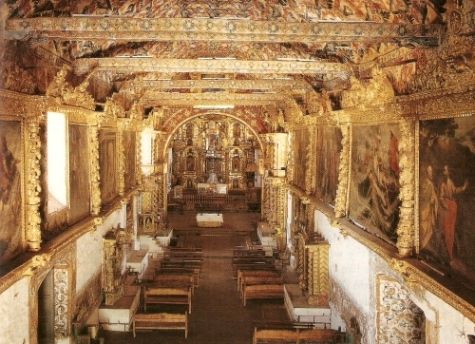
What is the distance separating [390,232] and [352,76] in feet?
13.6

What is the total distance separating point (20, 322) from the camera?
8.18 meters

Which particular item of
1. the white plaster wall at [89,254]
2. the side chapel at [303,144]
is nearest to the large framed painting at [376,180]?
the side chapel at [303,144]

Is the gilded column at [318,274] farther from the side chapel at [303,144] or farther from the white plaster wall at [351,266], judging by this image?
the white plaster wall at [351,266]

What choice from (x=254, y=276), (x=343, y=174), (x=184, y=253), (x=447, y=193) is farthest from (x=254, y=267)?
(x=447, y=193)

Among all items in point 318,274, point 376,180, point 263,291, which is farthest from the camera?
point 263,291

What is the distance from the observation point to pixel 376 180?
412 inches

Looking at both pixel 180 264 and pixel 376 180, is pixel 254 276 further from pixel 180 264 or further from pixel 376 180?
pixel 376 180

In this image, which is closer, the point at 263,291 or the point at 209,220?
the point at 263,291

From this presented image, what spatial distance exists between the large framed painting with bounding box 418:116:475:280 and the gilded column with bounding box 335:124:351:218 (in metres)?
3.93

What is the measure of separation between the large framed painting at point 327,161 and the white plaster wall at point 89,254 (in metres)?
7.25

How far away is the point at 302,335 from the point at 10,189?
26.1ft

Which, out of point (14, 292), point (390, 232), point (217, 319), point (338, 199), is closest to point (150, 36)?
point (14, 292)

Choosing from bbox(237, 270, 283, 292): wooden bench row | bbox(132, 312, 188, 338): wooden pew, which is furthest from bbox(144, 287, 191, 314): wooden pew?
bbox(237, 270, 283, 292): wooden bench row

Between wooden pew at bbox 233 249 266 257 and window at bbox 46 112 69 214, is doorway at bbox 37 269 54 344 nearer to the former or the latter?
window at bbox 46 112 69 214
